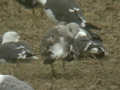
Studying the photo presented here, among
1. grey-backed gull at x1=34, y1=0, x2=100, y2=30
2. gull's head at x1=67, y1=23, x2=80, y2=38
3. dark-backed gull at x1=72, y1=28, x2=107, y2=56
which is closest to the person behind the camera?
gull's head at x1=67, y1=23, x2=80, y2=38

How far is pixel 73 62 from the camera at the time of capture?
5879mm

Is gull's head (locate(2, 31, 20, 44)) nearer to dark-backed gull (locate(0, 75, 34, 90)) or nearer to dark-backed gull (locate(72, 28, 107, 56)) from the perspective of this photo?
dark-backed gull (locate(72, 28, 107, 56))

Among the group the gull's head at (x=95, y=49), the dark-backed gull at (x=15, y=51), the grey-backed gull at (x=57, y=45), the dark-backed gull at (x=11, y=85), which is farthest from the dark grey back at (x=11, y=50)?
the dark-backed gull at (x=11, y=85)

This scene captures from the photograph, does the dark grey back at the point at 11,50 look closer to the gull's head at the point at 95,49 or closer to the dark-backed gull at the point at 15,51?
the dark-backed gull at the point at 15,51

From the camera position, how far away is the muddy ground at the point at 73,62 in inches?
201

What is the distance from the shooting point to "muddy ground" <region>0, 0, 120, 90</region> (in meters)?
5.09

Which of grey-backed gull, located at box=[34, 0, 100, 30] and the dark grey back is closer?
the dark grey back

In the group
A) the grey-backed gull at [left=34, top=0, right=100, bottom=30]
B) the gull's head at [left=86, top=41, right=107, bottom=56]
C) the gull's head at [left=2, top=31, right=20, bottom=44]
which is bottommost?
the gull's head at [left=86, top=41, right=107, bottom=56]

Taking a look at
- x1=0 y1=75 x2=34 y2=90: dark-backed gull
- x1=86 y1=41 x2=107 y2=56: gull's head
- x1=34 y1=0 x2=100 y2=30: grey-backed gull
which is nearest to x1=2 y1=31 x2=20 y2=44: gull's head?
x1=34 y1=0 x2=100 y2=30: grey-backed gull

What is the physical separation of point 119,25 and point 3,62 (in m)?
2.66

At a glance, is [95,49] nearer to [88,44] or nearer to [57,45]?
[88,44]

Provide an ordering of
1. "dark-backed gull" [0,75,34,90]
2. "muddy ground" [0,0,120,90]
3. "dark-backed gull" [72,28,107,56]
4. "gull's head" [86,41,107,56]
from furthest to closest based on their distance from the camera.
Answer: "gull's head" [86,41,107,56] < "dark-backed gull" [72,28,107,56] < "muddy ground" [0,0,120,90] < "dark-backed gull" [0,75,34,90]

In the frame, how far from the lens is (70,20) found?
6207mm

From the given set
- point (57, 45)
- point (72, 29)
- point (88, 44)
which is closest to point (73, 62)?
point (88, 44)
